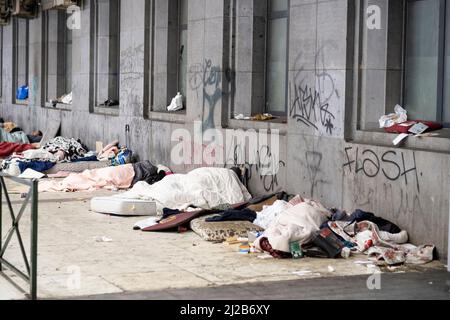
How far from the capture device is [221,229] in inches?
451

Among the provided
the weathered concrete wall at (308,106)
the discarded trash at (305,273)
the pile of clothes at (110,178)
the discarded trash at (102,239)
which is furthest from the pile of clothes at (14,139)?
the discarded trash at (305,273)

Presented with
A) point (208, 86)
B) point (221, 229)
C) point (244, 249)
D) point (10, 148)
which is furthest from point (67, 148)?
point (244, 249)

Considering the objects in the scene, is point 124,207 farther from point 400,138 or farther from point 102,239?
point 400,138

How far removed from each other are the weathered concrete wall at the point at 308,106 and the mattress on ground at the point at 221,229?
150cm

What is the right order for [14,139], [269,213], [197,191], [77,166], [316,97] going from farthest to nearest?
[14,139] → [77,166] → [197,191] → [316,97] → [269,213]

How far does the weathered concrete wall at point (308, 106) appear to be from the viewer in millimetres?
10891

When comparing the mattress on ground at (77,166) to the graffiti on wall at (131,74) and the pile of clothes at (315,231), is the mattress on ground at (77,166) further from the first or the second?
the pile of clothes at (315,231)

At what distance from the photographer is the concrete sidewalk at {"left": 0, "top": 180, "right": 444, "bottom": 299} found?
856cm

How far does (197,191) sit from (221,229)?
2.51 metres

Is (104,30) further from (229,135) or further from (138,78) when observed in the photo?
(229,135)

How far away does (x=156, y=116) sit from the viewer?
733 inches
